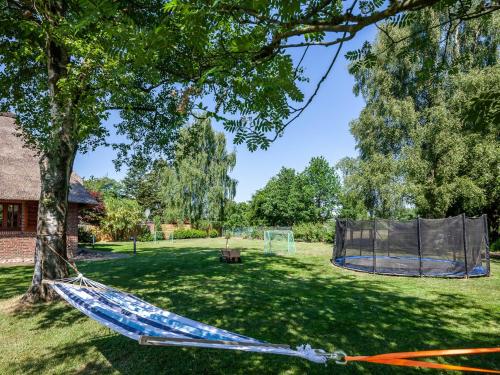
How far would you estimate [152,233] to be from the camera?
30141 millimetres

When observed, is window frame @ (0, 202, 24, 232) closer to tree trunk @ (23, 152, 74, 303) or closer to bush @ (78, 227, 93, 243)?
bush @ (78, 227, 93, 243)

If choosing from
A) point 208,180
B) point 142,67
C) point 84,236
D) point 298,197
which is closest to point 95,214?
point 84,236

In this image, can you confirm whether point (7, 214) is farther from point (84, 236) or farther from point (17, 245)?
point (84, 236)

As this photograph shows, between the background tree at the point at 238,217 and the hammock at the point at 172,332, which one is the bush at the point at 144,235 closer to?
the background tree at the point at 238,217

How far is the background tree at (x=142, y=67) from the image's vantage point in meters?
2.18

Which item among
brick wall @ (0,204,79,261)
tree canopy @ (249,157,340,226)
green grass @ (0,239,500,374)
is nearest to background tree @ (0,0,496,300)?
green grass @ (0,239,500,374)

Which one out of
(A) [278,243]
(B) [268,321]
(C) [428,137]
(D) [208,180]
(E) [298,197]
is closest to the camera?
(B) [268,321]

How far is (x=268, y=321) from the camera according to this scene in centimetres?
568

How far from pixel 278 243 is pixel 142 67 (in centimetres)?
2097

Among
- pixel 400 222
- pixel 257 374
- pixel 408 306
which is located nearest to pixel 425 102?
pixel 400 222

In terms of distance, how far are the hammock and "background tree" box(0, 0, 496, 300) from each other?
164 cm

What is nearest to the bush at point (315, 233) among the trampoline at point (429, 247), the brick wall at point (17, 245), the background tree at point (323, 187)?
the background tree at point (323, 187)

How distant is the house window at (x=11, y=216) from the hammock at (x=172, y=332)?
13.1 metres

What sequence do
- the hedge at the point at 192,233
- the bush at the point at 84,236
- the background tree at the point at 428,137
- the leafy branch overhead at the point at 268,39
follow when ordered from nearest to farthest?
1. the leafy branch overhead at the point at 268,39
2. the background tree at the point at 428,137
3. the bush at the point at 84,236
4. the hedge at the point at 192,233
